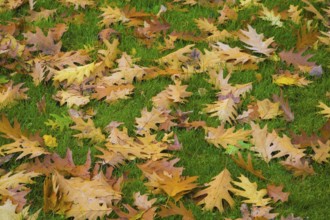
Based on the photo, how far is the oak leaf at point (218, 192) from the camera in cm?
281

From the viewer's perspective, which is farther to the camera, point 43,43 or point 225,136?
point 43,43

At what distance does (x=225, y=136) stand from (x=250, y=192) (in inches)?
20.5

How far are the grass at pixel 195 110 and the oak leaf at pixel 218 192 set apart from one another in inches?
1.6

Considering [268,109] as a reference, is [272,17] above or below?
above

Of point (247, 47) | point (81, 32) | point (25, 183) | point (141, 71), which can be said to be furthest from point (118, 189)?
point (81, 32)

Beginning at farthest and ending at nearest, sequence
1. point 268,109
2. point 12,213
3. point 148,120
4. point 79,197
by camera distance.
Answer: point 268,109 → point 148,120 → point 79,197 → point 12,213

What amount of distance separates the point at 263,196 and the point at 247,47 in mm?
1548

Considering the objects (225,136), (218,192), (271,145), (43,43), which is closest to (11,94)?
A: (43,43)

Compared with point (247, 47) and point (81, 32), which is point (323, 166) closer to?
point (247, 47)

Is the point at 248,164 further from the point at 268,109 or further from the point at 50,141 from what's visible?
the point at 50,141

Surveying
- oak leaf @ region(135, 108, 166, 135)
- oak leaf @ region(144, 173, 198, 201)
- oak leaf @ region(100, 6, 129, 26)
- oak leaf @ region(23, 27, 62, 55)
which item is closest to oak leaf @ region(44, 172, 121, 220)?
oak leaf @ region(144, 173, 198, 201)

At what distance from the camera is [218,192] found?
2867mm

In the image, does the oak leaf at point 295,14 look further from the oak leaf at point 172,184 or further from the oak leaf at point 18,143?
the oak leaf at point 18,143

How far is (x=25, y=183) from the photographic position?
2.92 meters
